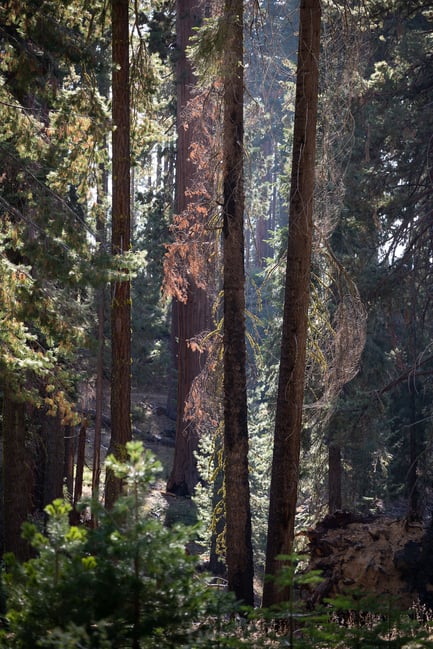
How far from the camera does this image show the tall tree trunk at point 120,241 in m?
10.6

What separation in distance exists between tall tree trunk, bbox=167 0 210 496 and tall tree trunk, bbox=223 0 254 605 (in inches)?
369

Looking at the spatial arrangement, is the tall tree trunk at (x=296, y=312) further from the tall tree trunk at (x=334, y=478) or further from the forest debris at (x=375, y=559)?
the tall tree trunk at (x=334, y=478)

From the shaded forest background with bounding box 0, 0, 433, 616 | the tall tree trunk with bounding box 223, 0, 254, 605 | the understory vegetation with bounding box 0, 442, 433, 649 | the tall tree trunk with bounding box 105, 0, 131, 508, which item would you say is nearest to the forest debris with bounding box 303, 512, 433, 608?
the tall tree trunk with bounding box 223, 0, 254, 605

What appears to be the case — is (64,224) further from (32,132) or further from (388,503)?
(388,503)

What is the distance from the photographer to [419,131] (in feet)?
52.2

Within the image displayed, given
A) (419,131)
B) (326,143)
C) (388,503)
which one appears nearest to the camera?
(326,143)

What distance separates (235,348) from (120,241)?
2.35 m

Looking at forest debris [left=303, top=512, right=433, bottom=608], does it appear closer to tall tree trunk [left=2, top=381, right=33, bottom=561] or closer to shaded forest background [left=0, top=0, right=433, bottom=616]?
shaded forest background [left=0, top=0, right=433, bottom=616]

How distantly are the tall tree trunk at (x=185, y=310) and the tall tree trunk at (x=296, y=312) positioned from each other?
10863mm

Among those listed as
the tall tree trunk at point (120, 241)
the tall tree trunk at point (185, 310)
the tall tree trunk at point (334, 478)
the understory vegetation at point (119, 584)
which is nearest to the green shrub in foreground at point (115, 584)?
the understory vegetation at point (119, 584)

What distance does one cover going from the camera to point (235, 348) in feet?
38.1

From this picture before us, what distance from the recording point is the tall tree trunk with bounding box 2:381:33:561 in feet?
37.1

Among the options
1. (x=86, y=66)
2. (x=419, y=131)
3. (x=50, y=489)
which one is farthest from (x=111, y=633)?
(x=50, y=489)

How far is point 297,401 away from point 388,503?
14.0 m
